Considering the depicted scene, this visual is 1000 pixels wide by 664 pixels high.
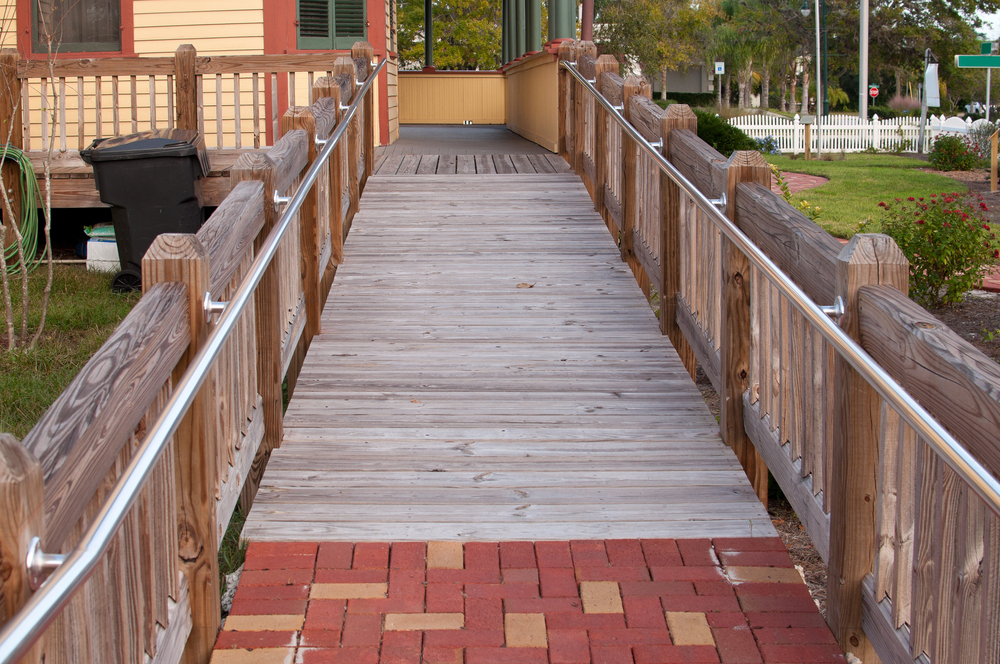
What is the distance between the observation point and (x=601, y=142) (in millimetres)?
6672

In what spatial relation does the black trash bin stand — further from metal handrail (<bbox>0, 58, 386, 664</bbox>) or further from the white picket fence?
the white picket fence

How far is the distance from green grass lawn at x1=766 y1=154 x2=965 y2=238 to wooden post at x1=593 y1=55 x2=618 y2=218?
512cm

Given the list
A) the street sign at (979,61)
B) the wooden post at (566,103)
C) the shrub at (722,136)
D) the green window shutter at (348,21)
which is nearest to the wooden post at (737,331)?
the wooden post at (566,103)

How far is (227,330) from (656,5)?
39.6 metres

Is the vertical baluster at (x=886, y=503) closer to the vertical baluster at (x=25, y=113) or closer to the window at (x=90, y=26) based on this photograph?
the vertical baluster at (x=25, y=113)

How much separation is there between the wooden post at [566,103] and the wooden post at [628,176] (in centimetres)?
245

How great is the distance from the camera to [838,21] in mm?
45312

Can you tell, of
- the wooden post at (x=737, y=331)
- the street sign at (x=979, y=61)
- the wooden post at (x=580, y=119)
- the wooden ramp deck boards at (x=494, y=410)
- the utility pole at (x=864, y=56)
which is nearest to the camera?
the wooden ramp deck boards at (x=494, y=410)

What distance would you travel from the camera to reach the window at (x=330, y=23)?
34.9 ft

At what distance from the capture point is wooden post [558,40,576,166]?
27.3ft

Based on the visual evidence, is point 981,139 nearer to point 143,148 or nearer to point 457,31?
point 457,31

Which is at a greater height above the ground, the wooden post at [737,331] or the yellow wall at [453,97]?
the yellow wall at [453,97]

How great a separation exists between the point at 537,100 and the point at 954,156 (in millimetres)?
13428

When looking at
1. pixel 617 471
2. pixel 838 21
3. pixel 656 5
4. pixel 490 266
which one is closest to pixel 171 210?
pixel 490 266
